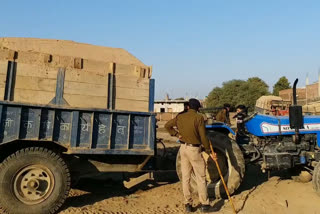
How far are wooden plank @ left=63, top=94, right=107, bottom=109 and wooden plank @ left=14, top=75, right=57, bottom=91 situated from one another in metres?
0.26

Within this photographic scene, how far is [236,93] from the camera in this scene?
117 ft

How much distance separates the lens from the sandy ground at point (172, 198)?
475 cm

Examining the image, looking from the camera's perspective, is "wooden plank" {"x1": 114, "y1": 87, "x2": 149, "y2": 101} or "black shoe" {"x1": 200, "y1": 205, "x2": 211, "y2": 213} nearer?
"black shoe" {"x1": 200, "y1": 205, "x2": 211, "y2": 213}

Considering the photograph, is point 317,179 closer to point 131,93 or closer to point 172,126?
point 172,126

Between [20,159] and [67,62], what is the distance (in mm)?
1630

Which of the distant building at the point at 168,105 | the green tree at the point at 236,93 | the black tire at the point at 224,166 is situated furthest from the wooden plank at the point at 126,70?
the distant building at the point at 168,105

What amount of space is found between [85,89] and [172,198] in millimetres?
2560

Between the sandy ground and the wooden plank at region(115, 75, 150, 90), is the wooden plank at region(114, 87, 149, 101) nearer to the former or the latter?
the wooden plank at region(115, 75, 150, 90)

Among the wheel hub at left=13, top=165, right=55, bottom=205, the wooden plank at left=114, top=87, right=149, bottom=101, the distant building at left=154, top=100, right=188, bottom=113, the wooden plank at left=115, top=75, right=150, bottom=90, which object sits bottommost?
the wheel hub at left=13, top=165, right=55, bottom=205

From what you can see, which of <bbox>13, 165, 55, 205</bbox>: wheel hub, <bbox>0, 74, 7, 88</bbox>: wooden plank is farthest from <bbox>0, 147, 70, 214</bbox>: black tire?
<bbox>0, 74, 7, 88</bbox>: wooden plank

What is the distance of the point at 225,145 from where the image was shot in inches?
218

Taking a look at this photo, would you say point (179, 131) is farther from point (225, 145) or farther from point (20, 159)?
point (20, 159)

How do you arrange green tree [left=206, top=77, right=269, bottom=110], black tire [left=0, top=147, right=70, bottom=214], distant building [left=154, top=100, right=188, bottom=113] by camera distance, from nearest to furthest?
1. black tire [left=0, top=147, right=70, bottom=214]
2. green tree [left=206, top=77, right=269, bottom=110]
3. distant building [left=154, top=100, right=188, bottom=113]

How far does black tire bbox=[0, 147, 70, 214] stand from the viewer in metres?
4.14
